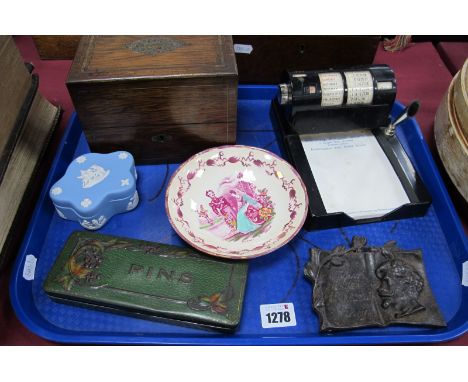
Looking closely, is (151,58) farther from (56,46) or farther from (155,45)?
(56,46)

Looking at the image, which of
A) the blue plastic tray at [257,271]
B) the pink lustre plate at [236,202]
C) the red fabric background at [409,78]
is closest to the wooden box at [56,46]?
the red fabric background at [409,78]

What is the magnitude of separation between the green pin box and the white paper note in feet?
0.94

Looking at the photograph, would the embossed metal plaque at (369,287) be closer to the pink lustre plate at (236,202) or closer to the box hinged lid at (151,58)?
the pink lustre plate at (236,202)

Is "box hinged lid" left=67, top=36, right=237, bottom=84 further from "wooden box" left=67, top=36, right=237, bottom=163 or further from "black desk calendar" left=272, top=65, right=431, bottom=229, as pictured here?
"black desk calendar" left=272, top=65, right=431, bottom=229

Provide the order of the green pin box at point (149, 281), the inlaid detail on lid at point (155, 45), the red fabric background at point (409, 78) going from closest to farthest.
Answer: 1. the green pin box at point (149, 281)
2. the inlaid detail on lid at point (155, 45)
3. the red fabric background at point (409, 78)

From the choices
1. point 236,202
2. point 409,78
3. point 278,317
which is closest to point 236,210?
point 236,202

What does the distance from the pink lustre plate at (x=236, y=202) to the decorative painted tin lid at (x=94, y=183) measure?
0.10 metres

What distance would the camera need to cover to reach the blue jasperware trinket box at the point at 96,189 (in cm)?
84

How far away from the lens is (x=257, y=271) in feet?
2.78

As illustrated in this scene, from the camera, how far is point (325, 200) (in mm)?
915

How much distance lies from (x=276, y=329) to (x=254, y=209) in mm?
262

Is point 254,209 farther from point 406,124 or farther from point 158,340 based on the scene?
point 406,124

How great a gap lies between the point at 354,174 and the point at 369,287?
29 centimetres

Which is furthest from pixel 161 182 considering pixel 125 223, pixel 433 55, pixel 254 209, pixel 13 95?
pixel 433 55
